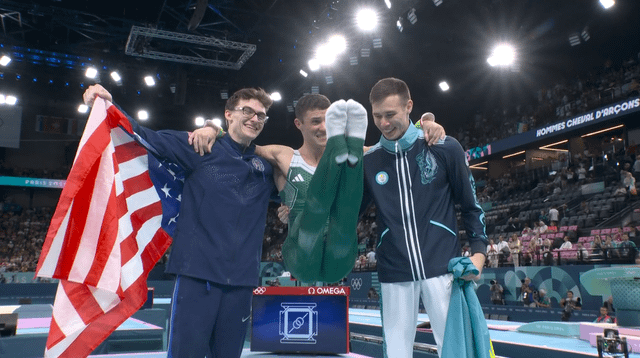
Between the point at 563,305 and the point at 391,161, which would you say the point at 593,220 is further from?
the point at 391,161

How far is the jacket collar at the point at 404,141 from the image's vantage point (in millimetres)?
2539

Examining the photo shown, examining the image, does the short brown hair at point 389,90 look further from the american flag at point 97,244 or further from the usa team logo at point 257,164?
the american flag at point 97,244

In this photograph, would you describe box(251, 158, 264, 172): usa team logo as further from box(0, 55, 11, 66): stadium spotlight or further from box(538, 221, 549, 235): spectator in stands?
box(0, 55, 11, 66): stadium spotlight

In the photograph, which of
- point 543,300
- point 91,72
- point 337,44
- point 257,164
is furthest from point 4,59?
point 543,300

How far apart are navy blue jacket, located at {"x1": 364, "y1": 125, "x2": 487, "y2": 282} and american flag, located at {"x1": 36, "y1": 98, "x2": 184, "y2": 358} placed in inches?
45.4

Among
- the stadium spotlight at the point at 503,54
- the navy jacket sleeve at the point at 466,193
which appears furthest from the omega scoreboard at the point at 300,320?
the stadium spotlight at the point at 503,54

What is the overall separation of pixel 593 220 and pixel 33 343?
42.5 ft

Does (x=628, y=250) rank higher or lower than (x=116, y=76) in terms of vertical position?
lower

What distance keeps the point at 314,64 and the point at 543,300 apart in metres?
7.90

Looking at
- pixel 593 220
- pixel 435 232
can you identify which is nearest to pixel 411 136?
pixel 435 232

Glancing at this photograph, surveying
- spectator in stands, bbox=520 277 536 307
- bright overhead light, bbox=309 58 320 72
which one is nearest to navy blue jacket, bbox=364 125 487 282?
spectator in stands, bbox=520 277 536 307

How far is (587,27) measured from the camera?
51.6ft

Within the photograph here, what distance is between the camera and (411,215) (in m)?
2.43

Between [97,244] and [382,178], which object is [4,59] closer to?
[97,244]
